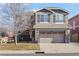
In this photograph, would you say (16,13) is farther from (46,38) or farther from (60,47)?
(60,47)

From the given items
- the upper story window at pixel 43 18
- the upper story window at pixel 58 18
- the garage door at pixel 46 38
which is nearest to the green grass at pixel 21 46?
the garage door at pixel 46 38

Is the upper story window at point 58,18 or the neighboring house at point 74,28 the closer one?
the neighboring house at point 74,28

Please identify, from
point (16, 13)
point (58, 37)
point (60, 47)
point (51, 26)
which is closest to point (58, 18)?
point (51, 26)

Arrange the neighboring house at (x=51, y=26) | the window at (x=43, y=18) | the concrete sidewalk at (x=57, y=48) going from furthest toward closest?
the window at (x=43, y=18) < the neighboring house at (x=51, y=26) < the concrete sidewalk at (x=57, y=48)

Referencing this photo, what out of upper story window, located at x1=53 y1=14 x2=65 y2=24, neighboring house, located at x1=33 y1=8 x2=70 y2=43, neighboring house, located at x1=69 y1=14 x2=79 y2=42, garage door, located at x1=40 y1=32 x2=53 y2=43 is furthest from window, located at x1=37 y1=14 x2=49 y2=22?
neighboring house, located at x1=69 y1=14 x2=79 y2=42

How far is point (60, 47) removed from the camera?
5402 mm

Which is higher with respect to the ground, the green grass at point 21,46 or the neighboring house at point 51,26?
the neighboring house at point 51,26

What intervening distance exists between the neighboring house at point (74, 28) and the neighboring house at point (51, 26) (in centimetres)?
10

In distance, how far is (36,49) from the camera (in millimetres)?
5371

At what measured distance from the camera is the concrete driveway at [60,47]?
5359mm

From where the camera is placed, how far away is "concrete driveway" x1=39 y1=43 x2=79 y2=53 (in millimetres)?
5359

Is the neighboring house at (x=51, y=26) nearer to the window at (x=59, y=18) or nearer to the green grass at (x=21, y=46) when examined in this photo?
the window at (x=59, y=18)

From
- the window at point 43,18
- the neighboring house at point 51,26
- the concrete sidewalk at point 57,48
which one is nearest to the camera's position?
the concrete sidewalk at point 57,48

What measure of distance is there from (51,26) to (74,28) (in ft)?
1.52
